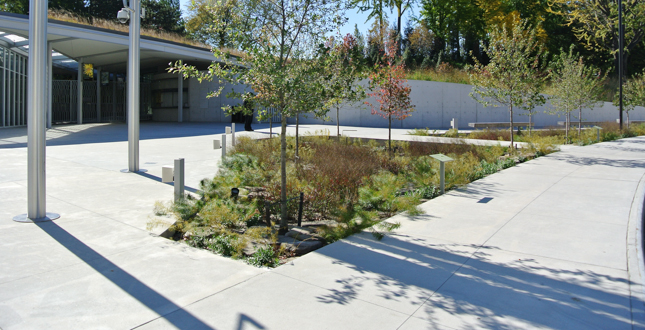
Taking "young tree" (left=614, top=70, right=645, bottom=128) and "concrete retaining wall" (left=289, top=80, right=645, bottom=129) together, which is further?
"concrete retaining wall" (left=289, top=80, right=645, bottom=129)

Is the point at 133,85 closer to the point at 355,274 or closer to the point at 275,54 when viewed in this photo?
the point at 275,54

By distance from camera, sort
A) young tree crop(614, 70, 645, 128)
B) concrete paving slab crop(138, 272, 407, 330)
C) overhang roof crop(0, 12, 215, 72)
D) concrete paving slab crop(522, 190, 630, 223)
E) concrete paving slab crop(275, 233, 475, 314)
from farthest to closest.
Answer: young tree crop(614, 70, 645, 128) → overhang roof crop(0, 12, 215, 72) → concrete paving slab crop(522, 190, 630, 223) → concrete paving slab crop(275, 233, 475, 314) → concrete paving slab crop(138, 272, 407, 330)

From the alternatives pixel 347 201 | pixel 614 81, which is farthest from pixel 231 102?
pixel 614 81

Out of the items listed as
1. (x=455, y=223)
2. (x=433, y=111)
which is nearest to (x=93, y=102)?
(x=433, y=111)

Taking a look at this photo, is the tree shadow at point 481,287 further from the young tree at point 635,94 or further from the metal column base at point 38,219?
the young tree at point 635,94

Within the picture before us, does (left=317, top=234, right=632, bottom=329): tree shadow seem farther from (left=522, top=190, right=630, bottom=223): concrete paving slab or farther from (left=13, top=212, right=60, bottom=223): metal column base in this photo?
(left=13, top=212, right=60, bottom=223): metal column base

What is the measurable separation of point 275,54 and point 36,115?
335 centimetres

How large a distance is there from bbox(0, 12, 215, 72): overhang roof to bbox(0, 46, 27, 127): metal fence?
69cm

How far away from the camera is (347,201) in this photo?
7344 mm

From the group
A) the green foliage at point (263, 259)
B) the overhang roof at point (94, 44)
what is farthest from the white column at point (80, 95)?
the green foliage at point (263, 259)

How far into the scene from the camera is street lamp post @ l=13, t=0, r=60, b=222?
6129 millimetres

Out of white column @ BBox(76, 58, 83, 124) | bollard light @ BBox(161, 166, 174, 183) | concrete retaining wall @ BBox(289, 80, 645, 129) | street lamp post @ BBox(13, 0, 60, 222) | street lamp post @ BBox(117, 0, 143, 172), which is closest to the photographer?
street lamp post @ BBox(13, 0, 60, 222)

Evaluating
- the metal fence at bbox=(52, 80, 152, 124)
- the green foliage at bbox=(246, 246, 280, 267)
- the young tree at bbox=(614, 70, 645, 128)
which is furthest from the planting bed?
the metal fence at bbox=(52, 80, 152, 124)

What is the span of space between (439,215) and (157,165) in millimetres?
7318
